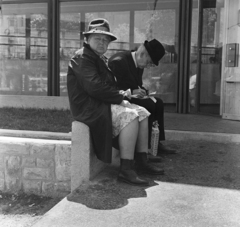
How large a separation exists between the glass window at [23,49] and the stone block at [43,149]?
4605 millimetres

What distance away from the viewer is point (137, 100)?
13.2ft

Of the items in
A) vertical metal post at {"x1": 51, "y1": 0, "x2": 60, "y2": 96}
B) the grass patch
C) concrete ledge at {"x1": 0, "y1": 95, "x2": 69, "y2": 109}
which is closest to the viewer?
the grass patch

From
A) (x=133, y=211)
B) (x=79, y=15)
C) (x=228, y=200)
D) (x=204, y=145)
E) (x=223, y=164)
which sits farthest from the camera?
Result: (x=79, y=15)

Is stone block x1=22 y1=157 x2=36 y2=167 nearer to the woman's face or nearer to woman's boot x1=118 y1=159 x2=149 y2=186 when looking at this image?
woman's boot x1=118 y1=159 x2=149 y2=186

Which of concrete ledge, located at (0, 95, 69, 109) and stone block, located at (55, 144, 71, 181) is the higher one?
concrete ledge, located at (0, 95, 69, 109)

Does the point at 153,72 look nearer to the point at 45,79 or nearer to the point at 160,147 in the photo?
the point at 45,79

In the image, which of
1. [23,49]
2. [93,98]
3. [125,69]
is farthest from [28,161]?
[23,49]

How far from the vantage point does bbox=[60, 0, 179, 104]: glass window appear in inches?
297

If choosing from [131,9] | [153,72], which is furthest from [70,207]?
[131,9]

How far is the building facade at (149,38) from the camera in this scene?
660cm

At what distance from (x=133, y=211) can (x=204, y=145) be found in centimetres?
216

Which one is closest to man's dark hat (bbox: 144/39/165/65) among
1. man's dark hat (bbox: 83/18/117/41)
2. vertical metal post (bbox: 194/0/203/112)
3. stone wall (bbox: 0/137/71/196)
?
man's dark hat (bbox: 83/18/117/41)

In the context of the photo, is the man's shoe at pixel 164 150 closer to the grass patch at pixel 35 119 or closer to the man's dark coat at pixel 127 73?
the man's dark coat at pixel 127 73

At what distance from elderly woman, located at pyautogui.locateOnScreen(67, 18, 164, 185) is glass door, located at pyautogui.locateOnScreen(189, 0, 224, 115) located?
3.80 meters
